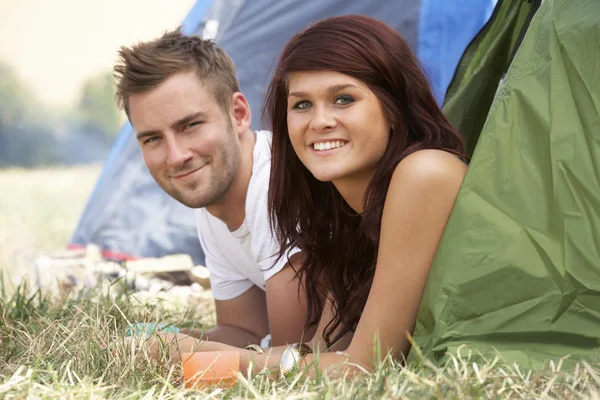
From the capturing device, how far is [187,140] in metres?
2.20

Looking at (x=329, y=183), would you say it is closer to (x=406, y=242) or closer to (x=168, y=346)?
(x=406, y=242)

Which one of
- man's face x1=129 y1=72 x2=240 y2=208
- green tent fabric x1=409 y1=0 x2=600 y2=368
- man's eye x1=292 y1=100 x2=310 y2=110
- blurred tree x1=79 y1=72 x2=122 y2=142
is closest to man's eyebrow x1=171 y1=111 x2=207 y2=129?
man's face x1=129 y1=72 x2=240 y2=208

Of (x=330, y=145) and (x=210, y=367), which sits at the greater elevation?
(x=330, y=145)

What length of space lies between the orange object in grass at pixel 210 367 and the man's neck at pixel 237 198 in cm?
64

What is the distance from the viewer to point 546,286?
4.86 ft

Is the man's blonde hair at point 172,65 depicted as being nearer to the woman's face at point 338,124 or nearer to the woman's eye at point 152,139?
the woman's eye at point 152,139

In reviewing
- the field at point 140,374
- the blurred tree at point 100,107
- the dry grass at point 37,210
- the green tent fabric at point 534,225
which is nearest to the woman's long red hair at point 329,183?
the green tent fabric at point 534,225

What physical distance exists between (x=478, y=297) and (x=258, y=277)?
3.19ft

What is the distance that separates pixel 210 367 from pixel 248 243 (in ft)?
2.19

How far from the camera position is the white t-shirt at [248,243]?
84.2 inches

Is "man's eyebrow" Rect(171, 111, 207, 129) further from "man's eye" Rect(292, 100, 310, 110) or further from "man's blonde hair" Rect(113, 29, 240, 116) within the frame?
"man's eye" Rect(292, 100, 310, 110)

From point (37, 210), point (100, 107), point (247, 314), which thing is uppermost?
point (100, 107)

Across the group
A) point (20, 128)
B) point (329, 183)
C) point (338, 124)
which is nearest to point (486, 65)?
point (329, 183)

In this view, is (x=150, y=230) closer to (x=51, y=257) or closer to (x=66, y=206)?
(x=51, y=257)
